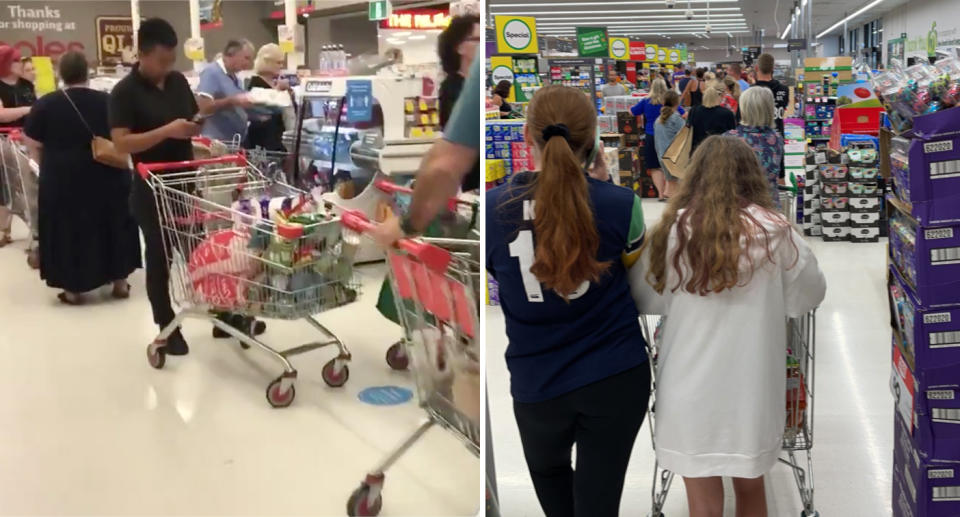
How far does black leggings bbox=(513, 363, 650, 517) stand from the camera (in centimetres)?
211

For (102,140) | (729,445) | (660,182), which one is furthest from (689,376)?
(660,182)

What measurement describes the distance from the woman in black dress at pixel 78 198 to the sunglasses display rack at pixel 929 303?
187 cm

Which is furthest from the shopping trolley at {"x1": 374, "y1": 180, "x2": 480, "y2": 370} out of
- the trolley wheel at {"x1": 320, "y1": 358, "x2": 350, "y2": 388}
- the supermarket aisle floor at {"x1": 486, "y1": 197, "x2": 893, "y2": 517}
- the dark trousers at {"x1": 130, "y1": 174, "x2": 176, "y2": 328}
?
the supermarket aisle floor at {"x1": 486, "y1": 197, "x2": 893, "y2": 517}

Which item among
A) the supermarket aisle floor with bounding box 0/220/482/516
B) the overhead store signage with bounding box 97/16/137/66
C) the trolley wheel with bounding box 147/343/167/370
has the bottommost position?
the supermarket aisle floor with bounding box 0/220/482/516

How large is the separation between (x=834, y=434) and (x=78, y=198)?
3162 millimetres

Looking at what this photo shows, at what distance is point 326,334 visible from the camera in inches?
74.3

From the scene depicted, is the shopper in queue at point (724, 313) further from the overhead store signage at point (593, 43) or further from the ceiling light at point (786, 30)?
the ceiling light at point (786, 30)

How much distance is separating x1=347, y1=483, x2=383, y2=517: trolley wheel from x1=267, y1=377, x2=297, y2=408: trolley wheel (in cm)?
23

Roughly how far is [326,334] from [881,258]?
6.51 m

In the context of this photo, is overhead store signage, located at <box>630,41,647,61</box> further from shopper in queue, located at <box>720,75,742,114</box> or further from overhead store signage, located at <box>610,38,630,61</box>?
shopper in queue, located at <box>720,75,742,114</box>

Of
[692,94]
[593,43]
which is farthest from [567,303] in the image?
[593,43]

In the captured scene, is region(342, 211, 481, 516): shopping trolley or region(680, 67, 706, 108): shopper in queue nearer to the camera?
region(342, 211, 481, 516): shopping trolley

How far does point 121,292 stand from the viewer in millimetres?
1878

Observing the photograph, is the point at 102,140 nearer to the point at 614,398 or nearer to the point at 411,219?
the point at 411,219
